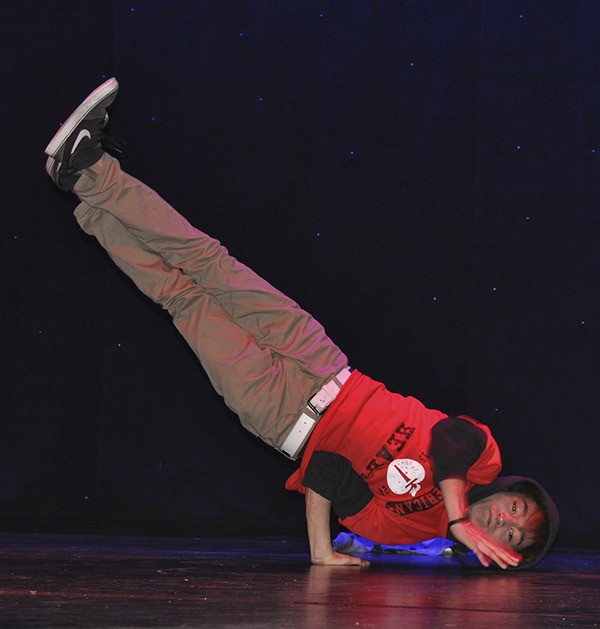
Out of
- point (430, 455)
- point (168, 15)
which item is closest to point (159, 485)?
point (430, 455)

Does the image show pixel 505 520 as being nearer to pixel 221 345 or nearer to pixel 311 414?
pixel 311 414

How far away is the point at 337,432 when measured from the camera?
80.5 inches

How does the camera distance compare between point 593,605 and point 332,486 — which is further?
point 332,486

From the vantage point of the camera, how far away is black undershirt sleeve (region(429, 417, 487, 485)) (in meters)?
1.83

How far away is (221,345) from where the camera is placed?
2.17m

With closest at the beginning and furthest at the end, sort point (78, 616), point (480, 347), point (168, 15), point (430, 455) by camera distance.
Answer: point (78, 616) < point (430, 455) < point (480, 347) < point (168, 15)

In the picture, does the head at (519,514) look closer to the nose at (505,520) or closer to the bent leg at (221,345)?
the nose at (505,520)

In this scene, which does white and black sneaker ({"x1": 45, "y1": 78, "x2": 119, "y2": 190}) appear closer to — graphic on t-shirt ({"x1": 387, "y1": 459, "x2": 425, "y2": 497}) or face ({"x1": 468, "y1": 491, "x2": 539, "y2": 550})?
graphic on t-shirt ({"x1": 387, "y1": 459, "x2": 425, "y2": 497})

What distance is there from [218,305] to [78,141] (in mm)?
532

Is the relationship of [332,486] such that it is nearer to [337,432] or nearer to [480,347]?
[337,432]

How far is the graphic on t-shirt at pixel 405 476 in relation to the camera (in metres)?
1.95

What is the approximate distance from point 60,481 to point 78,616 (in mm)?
1935

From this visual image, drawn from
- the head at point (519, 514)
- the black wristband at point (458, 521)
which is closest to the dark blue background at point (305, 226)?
the head at point (519, 514)

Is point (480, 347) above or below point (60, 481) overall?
above
